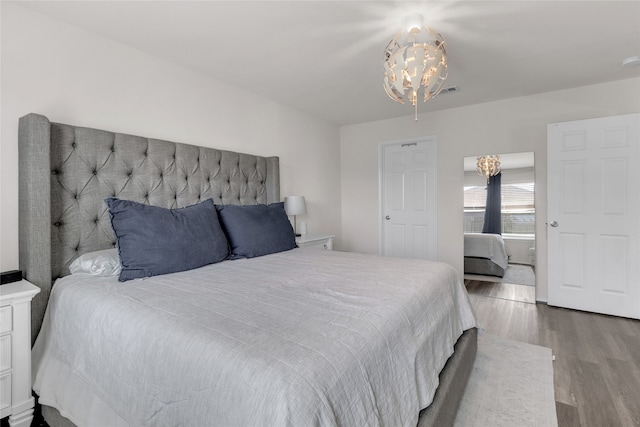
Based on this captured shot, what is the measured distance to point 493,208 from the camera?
377 centimetres

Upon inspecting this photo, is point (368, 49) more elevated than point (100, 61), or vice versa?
point (368, 49)

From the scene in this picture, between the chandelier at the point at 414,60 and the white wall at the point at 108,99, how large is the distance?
1.64 metres

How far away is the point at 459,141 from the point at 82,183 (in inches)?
152

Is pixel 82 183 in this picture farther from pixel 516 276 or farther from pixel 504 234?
pixel 516 276

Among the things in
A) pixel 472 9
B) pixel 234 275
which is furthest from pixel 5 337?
pixel 472 9

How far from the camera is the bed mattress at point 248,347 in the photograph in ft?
2.43

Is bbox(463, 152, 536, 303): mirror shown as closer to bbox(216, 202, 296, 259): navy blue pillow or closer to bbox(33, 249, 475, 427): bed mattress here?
bbox(33, 249, 475, 427): bed mattress

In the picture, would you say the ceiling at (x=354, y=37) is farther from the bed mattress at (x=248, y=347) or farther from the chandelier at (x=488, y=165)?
the bed mattress at (x=248, y=347)

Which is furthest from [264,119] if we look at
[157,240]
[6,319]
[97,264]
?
[6,319]

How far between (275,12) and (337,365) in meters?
1.98

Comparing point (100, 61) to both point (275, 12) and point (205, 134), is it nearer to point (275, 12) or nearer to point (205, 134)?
point (205, 134)

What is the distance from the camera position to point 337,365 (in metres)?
0.78

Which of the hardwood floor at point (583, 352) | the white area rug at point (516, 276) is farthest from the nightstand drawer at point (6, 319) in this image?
the white area rug at point (516, 276)

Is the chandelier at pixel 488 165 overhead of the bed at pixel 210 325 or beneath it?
overhead
